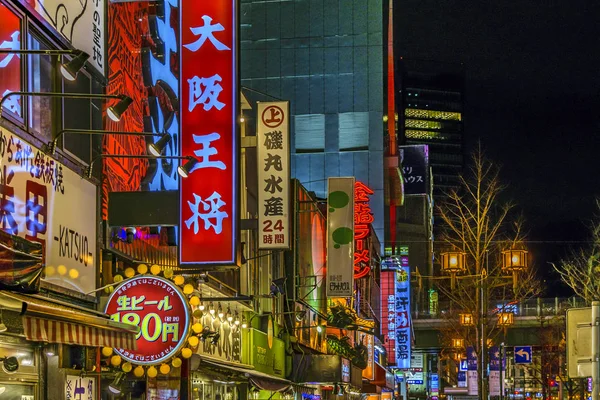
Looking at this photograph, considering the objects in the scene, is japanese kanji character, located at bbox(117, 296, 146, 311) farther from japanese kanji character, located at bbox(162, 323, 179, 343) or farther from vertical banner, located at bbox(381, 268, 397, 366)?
vertical banner, located at bbox(381, 268, 397, 366)

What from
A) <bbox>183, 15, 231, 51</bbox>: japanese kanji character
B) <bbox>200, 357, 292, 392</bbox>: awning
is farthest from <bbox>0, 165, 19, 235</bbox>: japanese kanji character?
<bbox>200, 357, 292, 392</bbox>: awning

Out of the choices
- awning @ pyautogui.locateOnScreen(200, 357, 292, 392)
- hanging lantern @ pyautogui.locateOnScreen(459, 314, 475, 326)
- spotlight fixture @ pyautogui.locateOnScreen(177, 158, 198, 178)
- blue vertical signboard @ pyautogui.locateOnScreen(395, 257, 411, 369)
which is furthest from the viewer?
blue vertical signboard @ pyautogui.locateOnScreen(395, 257, 411, 369)

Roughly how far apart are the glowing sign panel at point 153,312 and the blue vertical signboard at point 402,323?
52625 mm

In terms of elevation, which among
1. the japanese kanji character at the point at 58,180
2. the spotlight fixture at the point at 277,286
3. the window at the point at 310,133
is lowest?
the spotlight fixture at the point at 277,286

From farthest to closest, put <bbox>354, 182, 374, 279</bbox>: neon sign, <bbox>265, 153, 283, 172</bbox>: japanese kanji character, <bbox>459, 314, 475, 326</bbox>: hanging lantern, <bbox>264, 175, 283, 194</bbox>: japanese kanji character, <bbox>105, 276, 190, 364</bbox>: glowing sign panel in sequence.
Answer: <bbox>354, 182, 374, 279</bbox>: neon sign → <bbox>459, 314, 475, 326</bbox>: hanging lantern → <bbox>265, 153, 283, 172</bbox>: japanese kanji character → <bbox>264, 175, 283, 194</bbox>: japanese kanji character → <bbox>105, 276, 190, 364</bbox>: glowing sign panel

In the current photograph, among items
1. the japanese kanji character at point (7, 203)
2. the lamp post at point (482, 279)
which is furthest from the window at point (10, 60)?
the lamp post at point (482, 279)

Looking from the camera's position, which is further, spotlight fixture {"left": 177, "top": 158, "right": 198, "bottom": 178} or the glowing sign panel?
the glowing sign panel

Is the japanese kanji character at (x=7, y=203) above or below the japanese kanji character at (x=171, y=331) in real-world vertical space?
above

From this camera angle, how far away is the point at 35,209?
40.9 feet

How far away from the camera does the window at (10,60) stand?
40.0 ft

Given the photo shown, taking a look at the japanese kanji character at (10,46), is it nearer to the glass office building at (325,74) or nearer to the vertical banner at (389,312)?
the vertical banner at (389,312)

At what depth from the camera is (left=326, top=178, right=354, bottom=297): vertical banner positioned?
3272 centimetres

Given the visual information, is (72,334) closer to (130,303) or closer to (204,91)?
(130,303)

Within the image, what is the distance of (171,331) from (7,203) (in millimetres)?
3985
